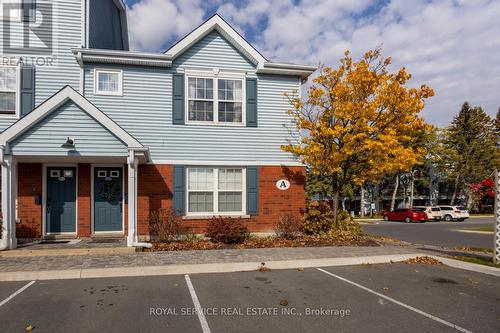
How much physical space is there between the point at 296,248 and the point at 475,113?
45141 mm

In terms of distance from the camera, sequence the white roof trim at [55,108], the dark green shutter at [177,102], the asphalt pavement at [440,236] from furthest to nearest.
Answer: the asphalt pavement at [440,236], the dark green shutter at [177,102], the white roof trim at [55,108]

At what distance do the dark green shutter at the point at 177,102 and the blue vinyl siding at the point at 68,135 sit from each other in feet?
8.64

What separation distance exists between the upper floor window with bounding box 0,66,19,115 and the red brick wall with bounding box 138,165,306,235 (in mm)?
4744

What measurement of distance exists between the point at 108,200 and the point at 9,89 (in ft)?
16.4

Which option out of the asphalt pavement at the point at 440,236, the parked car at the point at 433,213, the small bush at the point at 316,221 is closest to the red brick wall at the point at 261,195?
the small bush at the point at 316,221

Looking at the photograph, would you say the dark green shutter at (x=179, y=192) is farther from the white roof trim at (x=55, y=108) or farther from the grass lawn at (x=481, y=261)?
the grass lawn at (x=481, y=261)

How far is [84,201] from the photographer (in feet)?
38.8

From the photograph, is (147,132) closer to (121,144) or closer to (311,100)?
(121,144)

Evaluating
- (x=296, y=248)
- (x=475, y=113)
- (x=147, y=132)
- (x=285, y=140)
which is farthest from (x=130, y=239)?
(x=475, y=113)

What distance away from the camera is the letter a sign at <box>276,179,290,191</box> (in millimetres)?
13219

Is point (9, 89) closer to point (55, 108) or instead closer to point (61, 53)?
point (61, 53)

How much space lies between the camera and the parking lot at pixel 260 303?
16.4 feet

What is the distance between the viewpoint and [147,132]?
12.2m

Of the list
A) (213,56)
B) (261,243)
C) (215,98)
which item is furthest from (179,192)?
(213,56)
